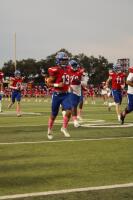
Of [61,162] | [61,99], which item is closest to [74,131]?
[61,99]

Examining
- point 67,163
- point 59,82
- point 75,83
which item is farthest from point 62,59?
point 75,83

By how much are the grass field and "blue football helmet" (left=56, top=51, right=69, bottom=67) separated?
1660 millimetres

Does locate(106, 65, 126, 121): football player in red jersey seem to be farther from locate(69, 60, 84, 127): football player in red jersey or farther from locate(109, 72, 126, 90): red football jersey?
locate(69, 60, 84, 127): football player in red jersey

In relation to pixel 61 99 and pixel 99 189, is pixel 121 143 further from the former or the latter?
pixel 99 189

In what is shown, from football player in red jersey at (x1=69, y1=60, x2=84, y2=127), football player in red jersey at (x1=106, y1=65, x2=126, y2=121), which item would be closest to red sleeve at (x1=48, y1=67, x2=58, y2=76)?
football player in red jersey at (x1=69, y1=60, x2=84, y2=127)

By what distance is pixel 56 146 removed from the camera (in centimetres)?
1062

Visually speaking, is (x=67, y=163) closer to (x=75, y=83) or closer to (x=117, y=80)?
→ (x=75, y=83)

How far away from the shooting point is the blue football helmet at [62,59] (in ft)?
39.9

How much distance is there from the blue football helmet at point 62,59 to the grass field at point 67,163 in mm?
1660

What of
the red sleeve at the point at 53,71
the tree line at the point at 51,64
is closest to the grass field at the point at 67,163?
the red sleeve at the point at 53,71

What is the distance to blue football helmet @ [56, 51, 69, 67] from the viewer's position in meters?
12.2

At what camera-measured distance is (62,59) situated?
1224cm

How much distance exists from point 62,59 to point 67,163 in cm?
422

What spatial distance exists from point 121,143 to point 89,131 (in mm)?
2885
